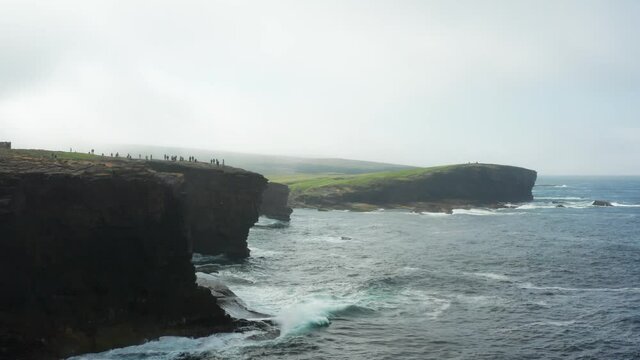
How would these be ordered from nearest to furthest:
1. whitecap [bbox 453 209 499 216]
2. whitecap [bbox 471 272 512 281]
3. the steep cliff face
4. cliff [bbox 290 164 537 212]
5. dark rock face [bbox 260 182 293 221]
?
1. whitecap [bbox 471 272 512 281]
2. the steep cliff face
3. dark rock face [bbox 260 182 293 221]
4. whitecap [bbox 453 209 499 216]
5. cliff [bbox 290 164 537 212]

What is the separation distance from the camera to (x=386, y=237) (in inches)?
4072

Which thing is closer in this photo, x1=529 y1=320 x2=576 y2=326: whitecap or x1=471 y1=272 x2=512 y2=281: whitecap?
x1=529 y1=320 x2=576 y2=326: whitecap

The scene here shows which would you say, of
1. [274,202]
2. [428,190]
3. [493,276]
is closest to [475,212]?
[428,190]

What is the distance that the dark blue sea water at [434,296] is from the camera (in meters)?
40.1

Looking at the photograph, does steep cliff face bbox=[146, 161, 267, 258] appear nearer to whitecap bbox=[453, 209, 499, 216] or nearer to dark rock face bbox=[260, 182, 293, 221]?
dark rock face bbox=[260, 182, 293, 221]

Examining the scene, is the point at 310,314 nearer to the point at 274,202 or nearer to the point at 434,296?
the point at 434,296

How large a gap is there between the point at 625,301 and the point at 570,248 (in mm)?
35856

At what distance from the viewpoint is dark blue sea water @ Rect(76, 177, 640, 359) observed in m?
40.1

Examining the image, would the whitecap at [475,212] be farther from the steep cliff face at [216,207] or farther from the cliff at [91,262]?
the cliff at [91,262]

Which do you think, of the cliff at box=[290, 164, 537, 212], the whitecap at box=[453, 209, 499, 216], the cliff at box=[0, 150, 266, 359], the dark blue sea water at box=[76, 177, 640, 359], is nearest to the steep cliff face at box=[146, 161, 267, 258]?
the dark blue sea water at box=[76, 177, 640, 359]

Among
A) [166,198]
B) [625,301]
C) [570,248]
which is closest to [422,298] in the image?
[625,301]

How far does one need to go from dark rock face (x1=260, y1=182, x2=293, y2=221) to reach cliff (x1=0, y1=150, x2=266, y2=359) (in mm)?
89595

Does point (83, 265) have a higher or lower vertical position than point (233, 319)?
higher

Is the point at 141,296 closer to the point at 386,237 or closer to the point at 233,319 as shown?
the point at 233,319
